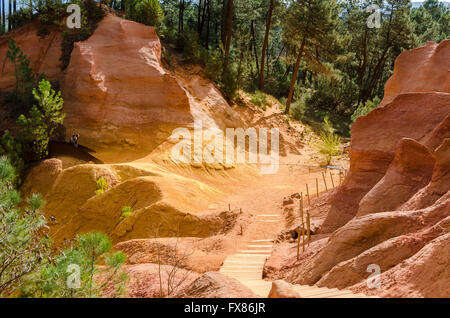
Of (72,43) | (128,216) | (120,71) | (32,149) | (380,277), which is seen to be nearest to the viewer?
(380,277)

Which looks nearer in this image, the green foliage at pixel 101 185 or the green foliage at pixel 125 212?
the green foliage at pixel 125 212

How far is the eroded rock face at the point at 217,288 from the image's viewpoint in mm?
3554

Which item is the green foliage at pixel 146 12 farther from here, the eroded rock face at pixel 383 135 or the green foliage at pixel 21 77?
the eroded rock face at pixel 383 135

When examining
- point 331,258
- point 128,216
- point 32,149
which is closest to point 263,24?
point 32,149

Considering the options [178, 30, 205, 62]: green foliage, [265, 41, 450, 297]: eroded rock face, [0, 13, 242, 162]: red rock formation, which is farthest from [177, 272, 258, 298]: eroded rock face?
[178, 30, 205, 62]: green foliage

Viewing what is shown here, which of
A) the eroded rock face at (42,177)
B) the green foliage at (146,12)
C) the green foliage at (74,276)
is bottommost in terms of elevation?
the eroded rock face at (42,177)

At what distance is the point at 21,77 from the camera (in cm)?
2006

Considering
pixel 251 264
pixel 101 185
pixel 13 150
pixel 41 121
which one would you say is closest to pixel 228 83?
pixel 41 121

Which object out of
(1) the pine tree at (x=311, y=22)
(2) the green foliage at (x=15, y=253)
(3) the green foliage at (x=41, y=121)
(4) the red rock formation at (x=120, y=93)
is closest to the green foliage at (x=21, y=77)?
(4) the red rock formation at (x=120, y=93)

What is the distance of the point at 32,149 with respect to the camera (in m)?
16.5

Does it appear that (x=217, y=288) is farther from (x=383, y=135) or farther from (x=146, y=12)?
(x=146, y=12)

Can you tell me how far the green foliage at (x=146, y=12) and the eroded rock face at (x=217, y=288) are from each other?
71.1 feet
